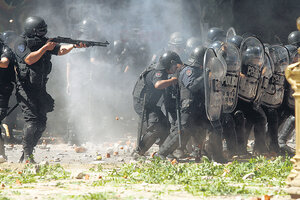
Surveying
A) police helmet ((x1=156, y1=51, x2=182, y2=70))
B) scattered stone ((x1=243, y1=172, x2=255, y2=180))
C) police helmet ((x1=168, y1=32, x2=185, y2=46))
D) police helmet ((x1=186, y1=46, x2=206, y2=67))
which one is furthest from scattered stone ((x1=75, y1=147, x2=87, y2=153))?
Result: scattered stone ((x1=243, y1=172, x2=255, y2=180))

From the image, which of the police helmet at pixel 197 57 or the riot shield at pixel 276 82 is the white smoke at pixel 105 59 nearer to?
the riot shield at pixel 276 82

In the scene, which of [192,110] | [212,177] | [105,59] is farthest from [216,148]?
[105,59]

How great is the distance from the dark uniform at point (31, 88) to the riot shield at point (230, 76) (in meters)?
2.29

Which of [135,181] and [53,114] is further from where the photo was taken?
[53,114]

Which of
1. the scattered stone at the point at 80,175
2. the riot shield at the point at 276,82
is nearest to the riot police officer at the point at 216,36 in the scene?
the riot shield at the point at 276,82

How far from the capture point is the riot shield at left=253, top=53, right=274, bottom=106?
29.6 ft

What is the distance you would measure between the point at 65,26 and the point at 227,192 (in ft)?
37.7

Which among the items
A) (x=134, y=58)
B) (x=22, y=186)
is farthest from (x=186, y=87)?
(x=134, y=58)

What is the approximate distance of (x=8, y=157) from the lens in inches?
348

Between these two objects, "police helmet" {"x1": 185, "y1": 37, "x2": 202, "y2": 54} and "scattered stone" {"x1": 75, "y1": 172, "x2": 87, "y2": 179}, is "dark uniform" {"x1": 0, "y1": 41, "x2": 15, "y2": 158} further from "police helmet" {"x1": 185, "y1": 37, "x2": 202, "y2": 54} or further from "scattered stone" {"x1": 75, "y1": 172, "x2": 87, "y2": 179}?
"police helmet" {"x1": 185, "y1": 37, "x2": 202, "y2": 54}

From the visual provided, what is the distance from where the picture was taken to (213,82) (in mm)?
8039

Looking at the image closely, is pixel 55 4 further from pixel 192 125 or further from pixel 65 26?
pixel 192 125

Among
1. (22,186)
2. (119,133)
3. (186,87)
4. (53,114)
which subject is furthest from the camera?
(53,114)

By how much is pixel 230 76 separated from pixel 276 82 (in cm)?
125
